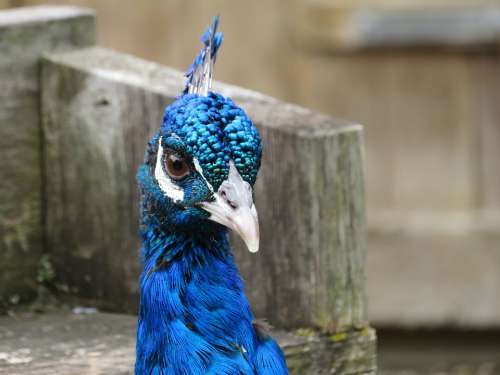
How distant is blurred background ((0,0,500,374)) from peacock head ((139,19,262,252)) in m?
4.75

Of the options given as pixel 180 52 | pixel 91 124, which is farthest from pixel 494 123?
pixel 91 124

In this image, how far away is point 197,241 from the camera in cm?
371

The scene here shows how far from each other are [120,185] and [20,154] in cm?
45

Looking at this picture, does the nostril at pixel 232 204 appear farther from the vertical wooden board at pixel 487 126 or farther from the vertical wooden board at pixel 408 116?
the vertical wooden board at pixel 487 126

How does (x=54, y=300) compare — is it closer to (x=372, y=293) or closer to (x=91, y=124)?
(x=91, y=124)

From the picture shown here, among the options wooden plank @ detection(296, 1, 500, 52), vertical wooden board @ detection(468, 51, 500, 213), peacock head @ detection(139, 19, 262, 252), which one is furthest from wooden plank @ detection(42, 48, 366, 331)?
vertical wooden board @ detection(468, 51, 500, 213)

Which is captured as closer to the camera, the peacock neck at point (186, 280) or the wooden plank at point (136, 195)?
the peacock neck at point (186, 280)

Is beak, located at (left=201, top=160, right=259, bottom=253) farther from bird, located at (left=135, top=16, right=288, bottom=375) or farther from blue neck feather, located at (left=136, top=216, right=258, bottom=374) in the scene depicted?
blue neck feather, located at (left=136, top=216, right=258, bottom=374)

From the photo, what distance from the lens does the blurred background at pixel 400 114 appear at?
8.31 meters

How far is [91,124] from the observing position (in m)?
4.77

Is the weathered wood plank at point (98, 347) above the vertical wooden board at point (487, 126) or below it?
below

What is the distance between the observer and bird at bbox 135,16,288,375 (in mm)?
3488

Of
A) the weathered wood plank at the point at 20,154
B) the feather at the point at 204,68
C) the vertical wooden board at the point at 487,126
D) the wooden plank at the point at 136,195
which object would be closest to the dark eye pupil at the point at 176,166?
the feather at the point at 204,68

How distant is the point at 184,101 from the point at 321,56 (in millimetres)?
4821
